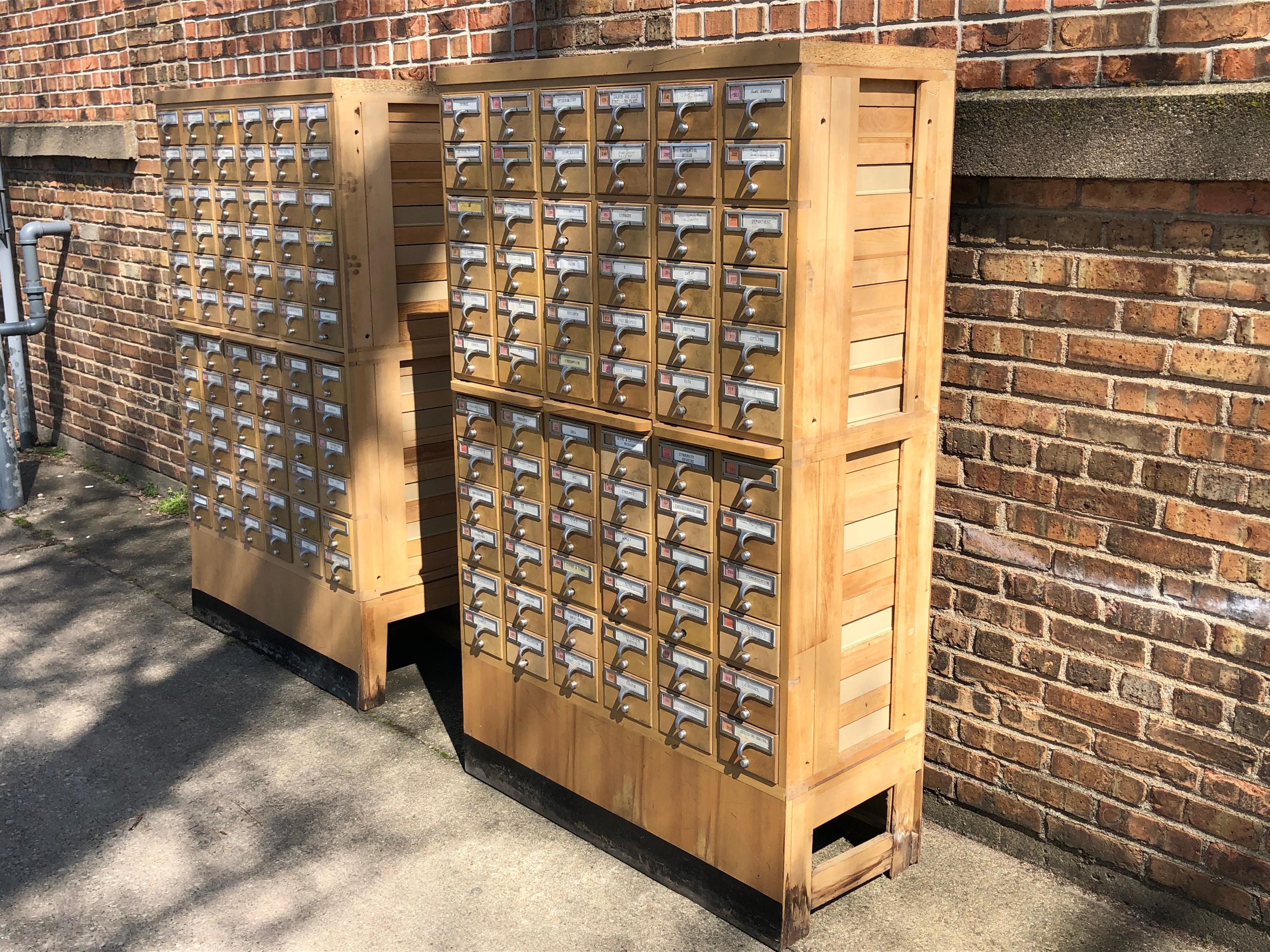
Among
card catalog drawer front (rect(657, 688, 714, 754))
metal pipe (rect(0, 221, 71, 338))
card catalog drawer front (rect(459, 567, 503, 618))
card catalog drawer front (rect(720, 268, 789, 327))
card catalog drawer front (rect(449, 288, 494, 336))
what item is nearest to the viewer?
card catalog drawer front (rect(720, 268, 789, 327))

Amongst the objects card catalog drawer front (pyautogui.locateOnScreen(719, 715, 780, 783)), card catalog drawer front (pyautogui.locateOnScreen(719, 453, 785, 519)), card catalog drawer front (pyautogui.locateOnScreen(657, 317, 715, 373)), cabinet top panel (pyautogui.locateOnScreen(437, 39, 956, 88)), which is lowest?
card catalog drawer front (pyautogui.locateOnScreen(719, 715, 780, 783))

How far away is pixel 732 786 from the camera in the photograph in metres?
3.44

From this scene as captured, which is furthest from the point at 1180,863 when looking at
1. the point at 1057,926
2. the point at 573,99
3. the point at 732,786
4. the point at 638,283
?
the point at 573,99

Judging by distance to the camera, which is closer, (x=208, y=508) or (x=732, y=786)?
(x=732, y=786)

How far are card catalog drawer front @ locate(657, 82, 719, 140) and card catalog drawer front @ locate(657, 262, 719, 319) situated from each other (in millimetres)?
320

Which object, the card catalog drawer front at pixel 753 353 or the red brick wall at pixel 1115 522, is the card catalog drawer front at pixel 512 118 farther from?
the red brick wall at pixel 1115 522

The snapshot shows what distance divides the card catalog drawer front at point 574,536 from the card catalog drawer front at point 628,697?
13.3 inches

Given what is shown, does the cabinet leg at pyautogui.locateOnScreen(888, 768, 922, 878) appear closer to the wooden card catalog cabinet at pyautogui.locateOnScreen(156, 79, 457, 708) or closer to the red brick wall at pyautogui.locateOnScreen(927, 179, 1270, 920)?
the red brick wall at pyautogui.locateOnScreen(927, 179, 1270, 920)

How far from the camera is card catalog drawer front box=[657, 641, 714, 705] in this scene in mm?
3441

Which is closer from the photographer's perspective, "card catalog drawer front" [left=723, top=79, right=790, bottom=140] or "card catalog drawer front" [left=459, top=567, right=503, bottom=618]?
"card catalog drawer front" [left=723, top=79, right=790, bottom=140]

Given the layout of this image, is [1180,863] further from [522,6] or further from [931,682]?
[522,6]

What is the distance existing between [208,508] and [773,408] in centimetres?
342

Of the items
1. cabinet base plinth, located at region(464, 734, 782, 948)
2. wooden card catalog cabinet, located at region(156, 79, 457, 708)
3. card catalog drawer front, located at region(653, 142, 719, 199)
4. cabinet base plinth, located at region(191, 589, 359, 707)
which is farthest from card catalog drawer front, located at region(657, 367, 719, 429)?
cabinet base plinth, located at region(191, 589, 359, 707)

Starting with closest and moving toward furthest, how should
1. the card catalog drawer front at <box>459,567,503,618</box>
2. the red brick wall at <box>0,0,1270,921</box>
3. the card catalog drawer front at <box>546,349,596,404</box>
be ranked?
the red brick wall at <box>0,0,1270,921</box> → the card catalog drawer front at <box>546,349,596,404</box> → the card catalog drawer front at <box>459,567,503,618</box>
